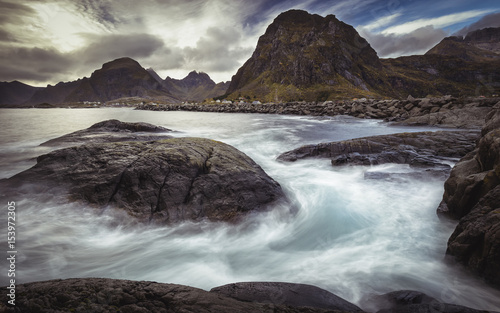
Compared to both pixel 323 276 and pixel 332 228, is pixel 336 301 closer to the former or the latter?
pixel 323 276

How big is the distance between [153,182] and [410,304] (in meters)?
5.94

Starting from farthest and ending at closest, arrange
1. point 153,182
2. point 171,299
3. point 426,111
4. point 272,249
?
point 426,111 → point 153,182 → point 272,249 → point 171,299

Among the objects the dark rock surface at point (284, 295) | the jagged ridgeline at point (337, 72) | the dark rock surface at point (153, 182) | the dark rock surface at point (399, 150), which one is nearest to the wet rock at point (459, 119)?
the dark rock surface at point (399, 150)

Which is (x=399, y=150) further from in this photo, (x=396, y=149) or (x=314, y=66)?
(x=314, y=66)

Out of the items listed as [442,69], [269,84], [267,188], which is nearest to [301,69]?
[269,84]

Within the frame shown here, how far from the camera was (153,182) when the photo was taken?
626 cm

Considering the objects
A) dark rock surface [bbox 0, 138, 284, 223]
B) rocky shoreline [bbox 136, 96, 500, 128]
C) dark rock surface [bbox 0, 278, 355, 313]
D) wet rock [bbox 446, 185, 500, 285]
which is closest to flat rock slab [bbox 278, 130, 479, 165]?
dark rock surface [bbox 0, 138, 284, 223]

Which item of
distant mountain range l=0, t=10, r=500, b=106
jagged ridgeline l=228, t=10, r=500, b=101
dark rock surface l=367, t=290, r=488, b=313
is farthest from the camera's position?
jagged ridgeline l=228, t=10, r=500, b=101

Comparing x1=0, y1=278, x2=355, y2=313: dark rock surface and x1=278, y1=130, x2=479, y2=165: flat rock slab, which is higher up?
x1=278, y1=130, x2=479, y2=165: flat rock slab

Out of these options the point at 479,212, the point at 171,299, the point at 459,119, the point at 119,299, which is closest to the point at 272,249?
the point at 171,299

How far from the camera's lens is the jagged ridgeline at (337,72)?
136250 millimetres

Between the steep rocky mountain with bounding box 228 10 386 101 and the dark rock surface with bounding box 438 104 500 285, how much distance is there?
121 meters

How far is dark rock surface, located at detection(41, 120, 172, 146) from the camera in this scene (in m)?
12.8

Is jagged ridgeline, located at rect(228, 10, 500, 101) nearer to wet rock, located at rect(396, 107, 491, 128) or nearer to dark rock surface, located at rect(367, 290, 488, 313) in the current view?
wet rock, located at rect(396, 107, 491, 128)
